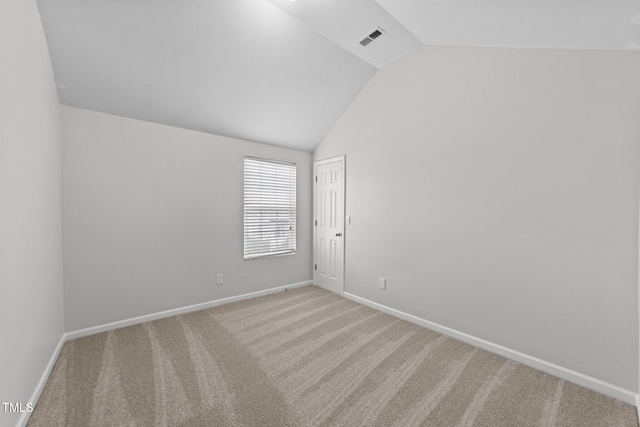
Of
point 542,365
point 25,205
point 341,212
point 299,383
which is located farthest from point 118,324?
point 542,365

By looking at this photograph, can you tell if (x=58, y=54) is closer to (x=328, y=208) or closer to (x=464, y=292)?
(x=328, y=208)

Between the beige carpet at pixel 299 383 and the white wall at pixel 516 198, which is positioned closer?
the beige carpet at pixel 299 383

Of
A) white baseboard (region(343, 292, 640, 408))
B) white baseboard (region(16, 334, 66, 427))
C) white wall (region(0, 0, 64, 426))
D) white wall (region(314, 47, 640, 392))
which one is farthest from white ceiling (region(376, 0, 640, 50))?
white baseboard (region(16, 334, 66, 427))

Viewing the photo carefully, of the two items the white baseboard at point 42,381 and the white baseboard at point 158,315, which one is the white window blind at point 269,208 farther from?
the white baseboard at point 42,381

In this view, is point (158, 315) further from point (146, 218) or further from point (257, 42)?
point (257, 42)

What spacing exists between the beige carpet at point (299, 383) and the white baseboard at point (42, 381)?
4cm

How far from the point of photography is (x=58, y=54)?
7.20 feet

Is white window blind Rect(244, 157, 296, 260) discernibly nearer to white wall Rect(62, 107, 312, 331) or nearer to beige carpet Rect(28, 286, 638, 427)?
white wall Rect(62, 107, 312, 331)

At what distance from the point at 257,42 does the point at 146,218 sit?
2245 millimetres

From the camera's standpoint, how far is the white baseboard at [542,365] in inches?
71.3

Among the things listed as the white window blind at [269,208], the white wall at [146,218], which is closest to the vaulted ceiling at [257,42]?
the white wall at [146,218]

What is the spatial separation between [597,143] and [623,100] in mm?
299

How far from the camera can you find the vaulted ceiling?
5.36 feet

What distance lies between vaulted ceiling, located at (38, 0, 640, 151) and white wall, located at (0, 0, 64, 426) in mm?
327
